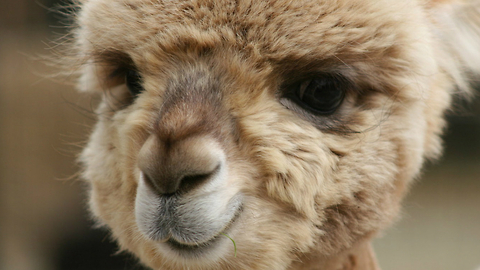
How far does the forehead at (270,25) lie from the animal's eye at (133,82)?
0.26 meters

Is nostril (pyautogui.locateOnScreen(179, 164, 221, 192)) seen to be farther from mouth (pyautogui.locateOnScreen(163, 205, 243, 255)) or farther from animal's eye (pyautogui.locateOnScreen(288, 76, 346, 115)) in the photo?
animal's eye (pyautogui.locateOnScreen(288, 76, 346, 115))

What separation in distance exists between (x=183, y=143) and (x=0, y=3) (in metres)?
5.51

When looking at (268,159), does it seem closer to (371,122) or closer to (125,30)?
(371,122)

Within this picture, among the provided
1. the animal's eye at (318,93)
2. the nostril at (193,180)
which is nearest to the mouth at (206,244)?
the nostril at (193,180)

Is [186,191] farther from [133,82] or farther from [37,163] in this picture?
[37,163]

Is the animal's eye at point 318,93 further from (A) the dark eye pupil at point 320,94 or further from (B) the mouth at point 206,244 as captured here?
(B) the mouth at point 206,244

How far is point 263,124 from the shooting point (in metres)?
1.95

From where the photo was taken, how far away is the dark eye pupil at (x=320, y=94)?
6.79 ft

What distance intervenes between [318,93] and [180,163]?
0.70 meters

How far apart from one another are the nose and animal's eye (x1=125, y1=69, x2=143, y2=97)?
1.98 feet

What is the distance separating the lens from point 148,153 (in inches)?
70.1

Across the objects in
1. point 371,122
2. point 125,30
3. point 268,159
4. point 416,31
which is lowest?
point 268,159

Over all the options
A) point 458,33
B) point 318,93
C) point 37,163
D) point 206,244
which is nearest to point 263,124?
point 318,93

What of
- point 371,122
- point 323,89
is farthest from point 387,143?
point 323,89
